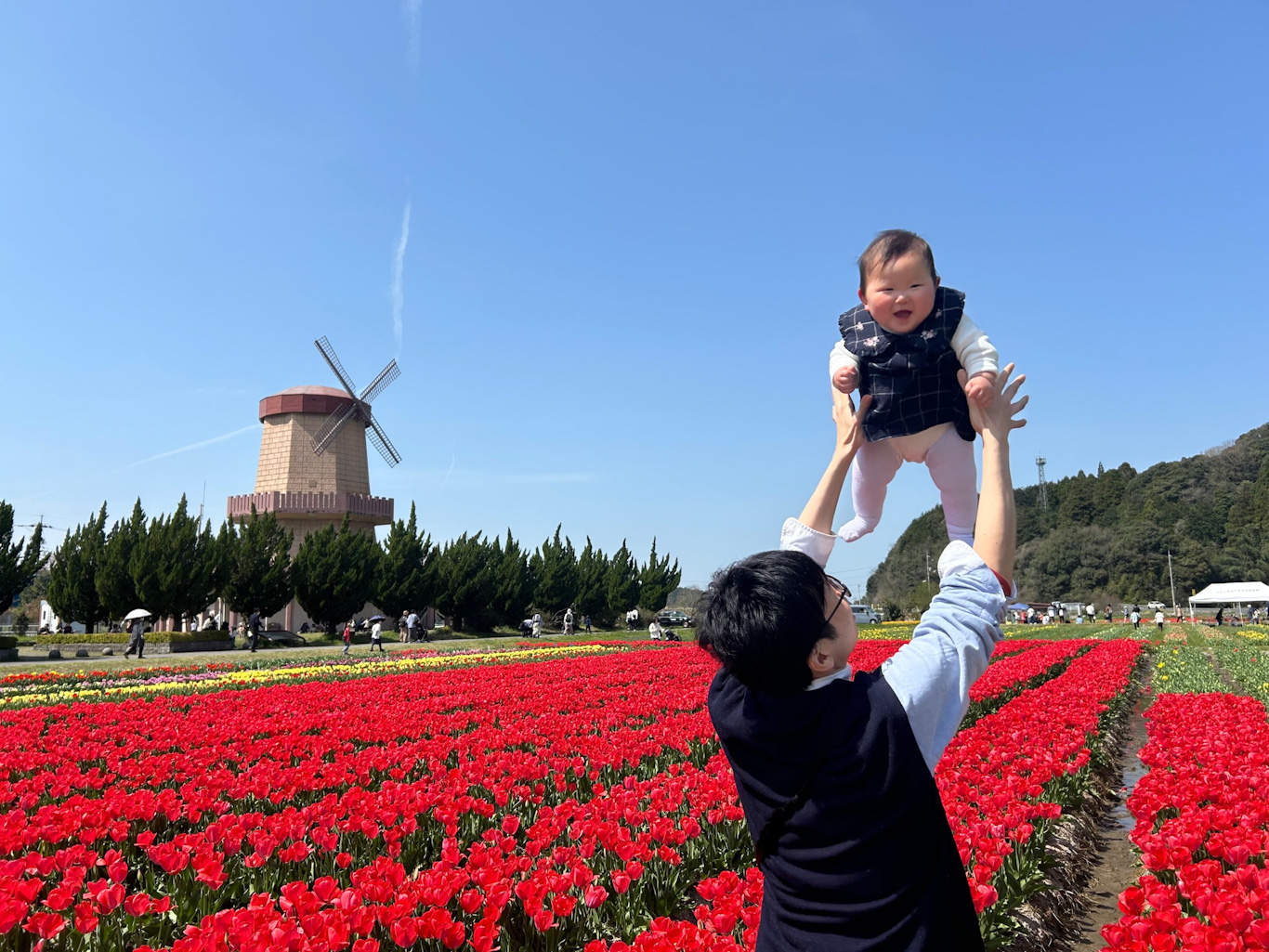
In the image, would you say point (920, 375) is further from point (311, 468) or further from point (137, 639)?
point (311, 468)

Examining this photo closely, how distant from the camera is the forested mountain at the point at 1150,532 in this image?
69562mm

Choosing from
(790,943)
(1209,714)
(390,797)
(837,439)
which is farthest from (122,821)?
(1209,714)

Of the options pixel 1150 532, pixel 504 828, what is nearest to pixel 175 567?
pixel 504 828

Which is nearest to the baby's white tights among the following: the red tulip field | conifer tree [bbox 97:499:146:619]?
the red tulip field

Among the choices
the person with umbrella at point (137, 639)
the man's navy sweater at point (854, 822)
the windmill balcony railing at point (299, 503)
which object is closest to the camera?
the man's navy sweater at point (854, 822)

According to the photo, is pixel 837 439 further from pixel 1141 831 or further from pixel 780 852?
pixel 1141 831

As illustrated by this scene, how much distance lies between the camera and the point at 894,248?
184 cm

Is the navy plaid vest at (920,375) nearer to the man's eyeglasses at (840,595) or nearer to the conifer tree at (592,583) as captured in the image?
the man's eyeglasses at (840,595)

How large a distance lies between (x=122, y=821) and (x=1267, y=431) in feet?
363

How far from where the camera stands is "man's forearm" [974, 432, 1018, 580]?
1.64m

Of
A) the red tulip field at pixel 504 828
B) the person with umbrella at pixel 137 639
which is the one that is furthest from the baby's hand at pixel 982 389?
the person with umbrella at pixel 137 639

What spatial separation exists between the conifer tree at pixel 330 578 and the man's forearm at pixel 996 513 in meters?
35.1

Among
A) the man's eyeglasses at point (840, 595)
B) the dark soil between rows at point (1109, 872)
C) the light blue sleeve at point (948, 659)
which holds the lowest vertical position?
the dark soil between rows at point (1109, 872)

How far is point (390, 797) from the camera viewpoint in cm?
450
